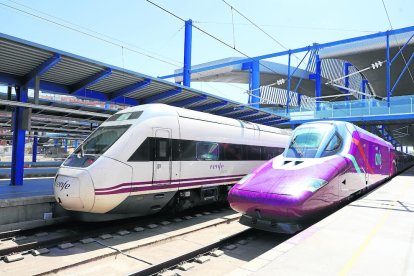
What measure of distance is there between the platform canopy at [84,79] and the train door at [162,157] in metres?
3.07

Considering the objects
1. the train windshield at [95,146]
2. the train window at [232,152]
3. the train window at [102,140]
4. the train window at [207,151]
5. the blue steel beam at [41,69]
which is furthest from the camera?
the train window at [232,152]

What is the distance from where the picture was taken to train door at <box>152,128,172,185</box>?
347 inches

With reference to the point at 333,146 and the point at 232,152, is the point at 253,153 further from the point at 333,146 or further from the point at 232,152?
the point at 333,146

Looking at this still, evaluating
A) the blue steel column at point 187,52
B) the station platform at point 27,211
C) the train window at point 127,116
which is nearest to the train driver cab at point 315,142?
the train window at point 127,116

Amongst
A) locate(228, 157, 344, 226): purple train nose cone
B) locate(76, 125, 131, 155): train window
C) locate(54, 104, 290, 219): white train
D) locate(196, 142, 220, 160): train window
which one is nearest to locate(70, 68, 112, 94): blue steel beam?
locate(54, 104, 290, 219): white train

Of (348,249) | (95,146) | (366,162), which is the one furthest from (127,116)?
(366,162)

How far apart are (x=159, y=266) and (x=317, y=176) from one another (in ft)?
12.9

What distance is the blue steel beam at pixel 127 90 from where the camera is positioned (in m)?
12.1

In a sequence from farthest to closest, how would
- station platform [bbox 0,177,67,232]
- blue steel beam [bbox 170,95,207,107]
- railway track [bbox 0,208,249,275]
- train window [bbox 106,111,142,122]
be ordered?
blue steel beam [bbox 170,95,207,107] < train window [bbox 106,111,142,122] < station platform [bbox 0,177,67,232] < railway track [bbox 0,208,249,275]

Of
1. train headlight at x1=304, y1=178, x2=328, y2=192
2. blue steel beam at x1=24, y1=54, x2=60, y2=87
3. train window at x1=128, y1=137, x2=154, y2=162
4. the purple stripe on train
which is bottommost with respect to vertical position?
the purple stripe on train

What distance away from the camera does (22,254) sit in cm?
671

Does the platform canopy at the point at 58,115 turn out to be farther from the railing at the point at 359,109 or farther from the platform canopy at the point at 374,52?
the platform canopy at the point at 374,52

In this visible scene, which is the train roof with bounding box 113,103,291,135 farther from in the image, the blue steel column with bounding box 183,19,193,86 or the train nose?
the blue steel column with bounding box 183,19,193,86

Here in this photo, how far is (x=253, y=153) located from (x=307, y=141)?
13.9 feet
